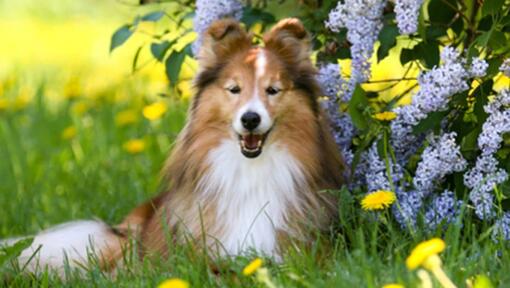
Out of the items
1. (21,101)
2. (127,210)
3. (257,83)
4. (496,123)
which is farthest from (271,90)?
(21,101)

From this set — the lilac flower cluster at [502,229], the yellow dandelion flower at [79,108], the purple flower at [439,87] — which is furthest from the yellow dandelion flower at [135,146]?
the lilac flower cluster at [502,229]

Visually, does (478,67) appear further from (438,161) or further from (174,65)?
(174,65)

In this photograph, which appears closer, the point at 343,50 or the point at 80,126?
the point at 343,50

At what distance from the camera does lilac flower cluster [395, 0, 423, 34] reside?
13.8 feet

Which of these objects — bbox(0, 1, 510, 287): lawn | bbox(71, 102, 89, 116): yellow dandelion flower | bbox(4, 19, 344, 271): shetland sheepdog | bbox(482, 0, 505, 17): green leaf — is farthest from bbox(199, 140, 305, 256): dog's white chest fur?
bbox(71, 102, 89, 116): yellow dandelion flower

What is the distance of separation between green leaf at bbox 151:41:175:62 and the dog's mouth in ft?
2.39

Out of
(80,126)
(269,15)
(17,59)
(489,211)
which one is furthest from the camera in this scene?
(17,59)

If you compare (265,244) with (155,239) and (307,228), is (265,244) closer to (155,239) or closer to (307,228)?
(307,228)

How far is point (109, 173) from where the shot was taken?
664cm

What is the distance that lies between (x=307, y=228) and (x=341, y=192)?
245 millimetres

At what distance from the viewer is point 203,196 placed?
15.4 feet

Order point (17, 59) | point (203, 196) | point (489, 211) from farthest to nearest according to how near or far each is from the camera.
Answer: point (17, 59) → point (203, 196) → point (489, 211)

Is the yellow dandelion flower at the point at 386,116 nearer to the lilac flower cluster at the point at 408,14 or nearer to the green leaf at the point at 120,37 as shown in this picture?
the lilac flower cluster at the point at 408,14

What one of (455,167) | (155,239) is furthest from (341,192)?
(155,239)
